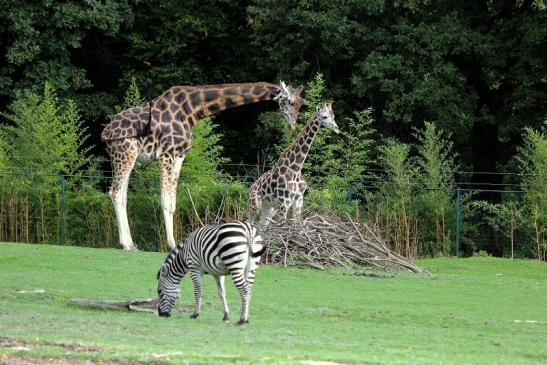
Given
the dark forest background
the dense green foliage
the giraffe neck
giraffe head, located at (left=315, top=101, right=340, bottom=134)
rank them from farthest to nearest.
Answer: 1. the dark forest background
2. the dense green foliage
3. the giraffe neck
4. giraffe head, located at (left=315, top=101, right=340, bottom=134)

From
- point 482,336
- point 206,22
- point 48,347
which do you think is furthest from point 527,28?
point 48,347

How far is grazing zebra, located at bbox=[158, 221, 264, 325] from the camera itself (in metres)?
12.3

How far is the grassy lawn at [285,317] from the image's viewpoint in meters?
10.3

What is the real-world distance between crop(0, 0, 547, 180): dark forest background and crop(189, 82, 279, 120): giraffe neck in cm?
860

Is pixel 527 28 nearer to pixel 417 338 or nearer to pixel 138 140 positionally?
pixel 138 140

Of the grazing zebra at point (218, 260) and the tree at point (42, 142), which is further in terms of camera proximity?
the tree at point (42, 142)

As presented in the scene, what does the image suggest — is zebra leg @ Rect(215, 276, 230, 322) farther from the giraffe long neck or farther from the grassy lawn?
the giraffe long neck

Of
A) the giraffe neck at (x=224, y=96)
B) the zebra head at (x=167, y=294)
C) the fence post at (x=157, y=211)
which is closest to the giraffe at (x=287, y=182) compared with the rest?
the giraffe neck at (x=224, y=96)

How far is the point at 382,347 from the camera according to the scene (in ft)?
36.5

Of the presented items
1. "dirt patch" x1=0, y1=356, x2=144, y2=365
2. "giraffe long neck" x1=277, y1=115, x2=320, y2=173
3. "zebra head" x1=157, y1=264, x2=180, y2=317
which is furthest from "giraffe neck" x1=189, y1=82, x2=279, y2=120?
"dirt patch" x1=0, y1=356, x2=144, y2=365

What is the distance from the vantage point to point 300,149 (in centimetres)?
2167

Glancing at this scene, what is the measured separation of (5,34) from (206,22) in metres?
5.86

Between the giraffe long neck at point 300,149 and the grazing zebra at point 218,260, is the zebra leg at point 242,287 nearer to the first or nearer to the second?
the grazing zebra at point 218,260

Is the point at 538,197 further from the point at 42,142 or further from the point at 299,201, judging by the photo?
the point at 42,142
